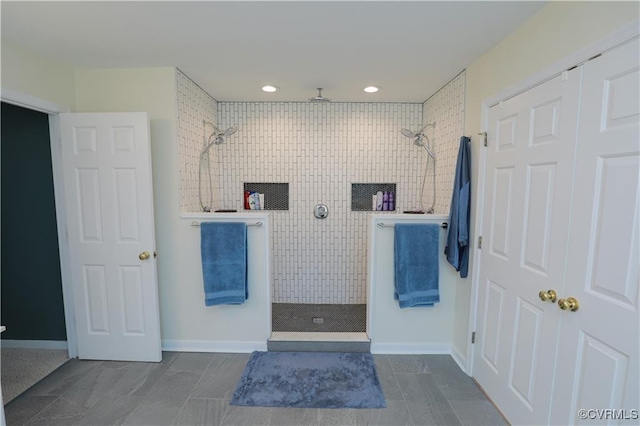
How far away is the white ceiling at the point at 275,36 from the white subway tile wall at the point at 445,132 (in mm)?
172

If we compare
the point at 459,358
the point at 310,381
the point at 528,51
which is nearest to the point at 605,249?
the point at 528,51

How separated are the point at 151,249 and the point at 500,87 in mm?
2821

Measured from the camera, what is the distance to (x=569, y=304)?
1362 millimetres

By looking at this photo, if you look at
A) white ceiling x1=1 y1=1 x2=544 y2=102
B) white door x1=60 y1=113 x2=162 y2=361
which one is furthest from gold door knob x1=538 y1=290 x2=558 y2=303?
white door x1=60 y1=113 x2=162 y2=361

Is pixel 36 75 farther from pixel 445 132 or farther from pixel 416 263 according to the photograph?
pixel 445 132

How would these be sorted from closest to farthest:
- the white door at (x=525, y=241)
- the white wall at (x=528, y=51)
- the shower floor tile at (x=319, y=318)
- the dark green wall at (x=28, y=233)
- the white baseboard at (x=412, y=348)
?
1. the white wall at (x=528, y=51)
2. the white door at (x=525, y=241)
3. the dark green wall at (x=28, y=233)
4. the white baseboard at (x=412, y=348)
5. the shower floor tile at (x=319, y=318)

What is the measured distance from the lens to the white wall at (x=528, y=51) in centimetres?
124

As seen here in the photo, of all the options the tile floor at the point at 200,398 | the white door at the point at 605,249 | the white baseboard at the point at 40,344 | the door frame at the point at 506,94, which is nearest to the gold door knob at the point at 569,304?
the white door at the point at 605,249

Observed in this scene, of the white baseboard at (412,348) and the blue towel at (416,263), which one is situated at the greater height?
the blue towel at (416,263)

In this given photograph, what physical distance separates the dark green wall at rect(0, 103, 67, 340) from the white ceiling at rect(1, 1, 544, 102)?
808mm

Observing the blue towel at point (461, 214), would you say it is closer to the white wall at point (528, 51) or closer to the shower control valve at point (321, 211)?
the white wall at point (528, 51)

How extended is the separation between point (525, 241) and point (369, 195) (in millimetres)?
1928

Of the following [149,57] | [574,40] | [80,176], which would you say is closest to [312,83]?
[149,57]

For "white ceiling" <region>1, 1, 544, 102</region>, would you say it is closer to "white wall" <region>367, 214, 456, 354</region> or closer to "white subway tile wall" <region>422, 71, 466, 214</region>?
"white subway tile wall" <region>422, 71, 466, 214</region>
